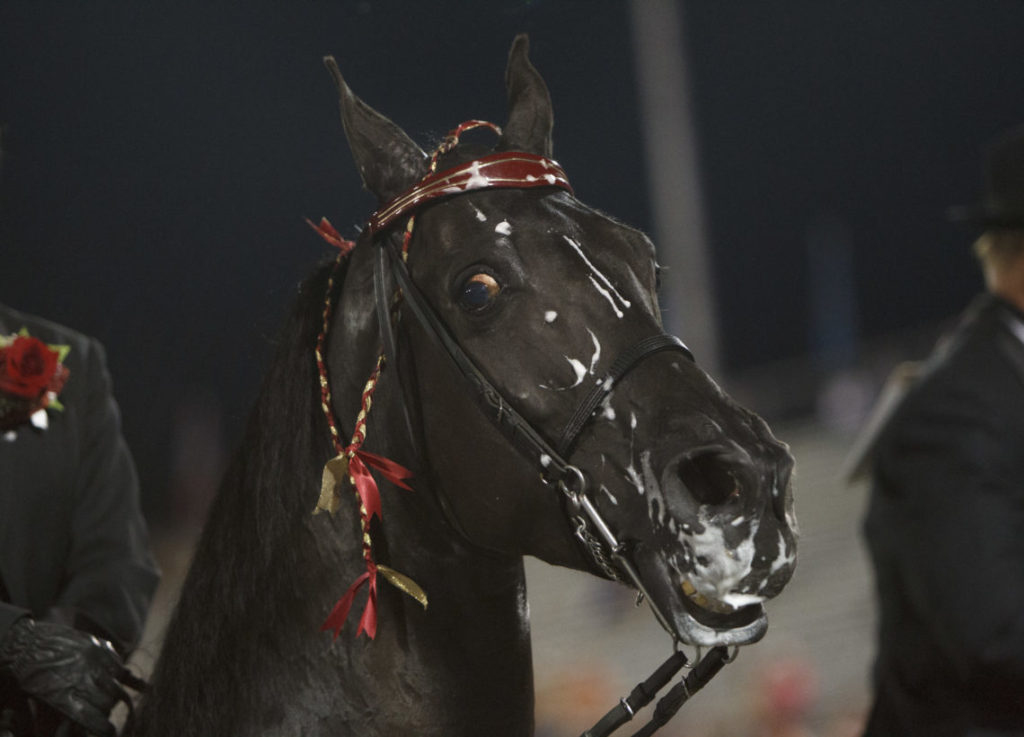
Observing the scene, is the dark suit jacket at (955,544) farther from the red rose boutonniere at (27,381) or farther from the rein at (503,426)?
the red rose boutonniere at (27,381)

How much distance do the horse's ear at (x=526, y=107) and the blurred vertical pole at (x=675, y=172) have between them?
20.8 ft

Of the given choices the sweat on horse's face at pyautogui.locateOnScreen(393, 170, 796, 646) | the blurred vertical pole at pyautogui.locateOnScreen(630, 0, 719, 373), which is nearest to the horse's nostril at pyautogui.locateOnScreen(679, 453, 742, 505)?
the sweat on horse's face at pyautogui.locateOnScreen(393, 170, 796, 646)

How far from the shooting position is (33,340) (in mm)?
2395

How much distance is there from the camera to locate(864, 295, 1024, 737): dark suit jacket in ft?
8.14

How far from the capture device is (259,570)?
190cm

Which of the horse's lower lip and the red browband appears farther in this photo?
the red browband

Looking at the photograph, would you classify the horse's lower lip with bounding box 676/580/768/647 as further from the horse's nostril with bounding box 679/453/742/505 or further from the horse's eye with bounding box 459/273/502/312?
the horse's eye with bounding box 459/273/502/312

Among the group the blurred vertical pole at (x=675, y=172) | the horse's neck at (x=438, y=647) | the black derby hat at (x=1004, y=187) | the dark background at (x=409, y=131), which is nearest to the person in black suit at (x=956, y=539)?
the black derby hat at (x=1004, y=187)

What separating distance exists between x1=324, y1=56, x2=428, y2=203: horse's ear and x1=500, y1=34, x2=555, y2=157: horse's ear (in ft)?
0.61

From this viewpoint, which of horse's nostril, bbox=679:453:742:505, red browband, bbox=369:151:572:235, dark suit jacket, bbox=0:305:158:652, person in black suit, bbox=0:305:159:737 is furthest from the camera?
dark suit jacket, bbox=0:305:158:652

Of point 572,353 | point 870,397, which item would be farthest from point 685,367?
point 870,397

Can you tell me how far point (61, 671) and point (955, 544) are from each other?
1970 mm

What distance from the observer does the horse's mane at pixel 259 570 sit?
1881 millimetres

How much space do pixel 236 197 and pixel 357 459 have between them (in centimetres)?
160
